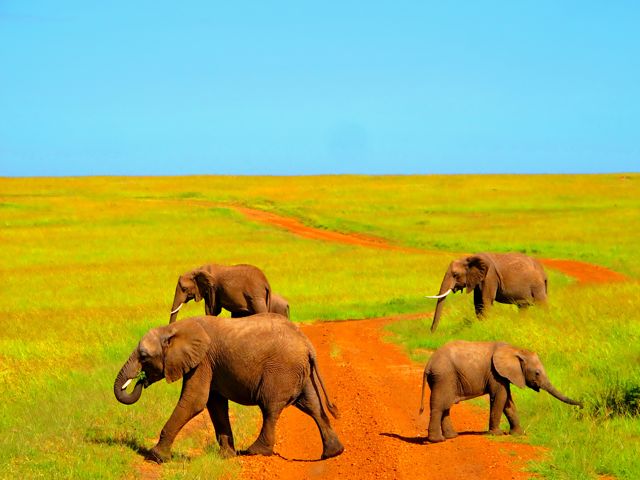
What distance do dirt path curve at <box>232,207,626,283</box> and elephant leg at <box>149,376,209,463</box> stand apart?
24457 mm

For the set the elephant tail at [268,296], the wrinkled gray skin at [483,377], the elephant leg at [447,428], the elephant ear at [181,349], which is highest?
the elephant ear at [181,349]

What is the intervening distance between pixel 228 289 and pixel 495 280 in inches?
239

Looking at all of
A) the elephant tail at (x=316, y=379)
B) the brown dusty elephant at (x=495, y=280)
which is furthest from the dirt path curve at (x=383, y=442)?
the brown dusty elephant at (x=495, y=280)

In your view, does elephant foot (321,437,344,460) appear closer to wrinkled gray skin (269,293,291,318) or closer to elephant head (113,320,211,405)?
elephant head (113,320,211,405)

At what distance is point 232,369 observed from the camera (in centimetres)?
1080

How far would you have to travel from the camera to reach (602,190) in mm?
82438

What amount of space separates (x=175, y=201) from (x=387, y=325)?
52.1 metres

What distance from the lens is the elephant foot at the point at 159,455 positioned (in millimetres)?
10477

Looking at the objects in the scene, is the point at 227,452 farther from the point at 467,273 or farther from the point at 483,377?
the point at 467,273

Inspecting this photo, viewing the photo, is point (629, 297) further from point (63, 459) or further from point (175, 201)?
point (175, 201)

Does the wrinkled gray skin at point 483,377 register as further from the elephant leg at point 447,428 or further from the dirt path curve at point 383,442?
the dirt path curve at point 383,442

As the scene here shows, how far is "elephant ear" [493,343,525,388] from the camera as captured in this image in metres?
11.6

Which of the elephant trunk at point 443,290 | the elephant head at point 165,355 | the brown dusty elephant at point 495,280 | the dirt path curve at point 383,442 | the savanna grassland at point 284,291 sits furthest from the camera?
the brown dusty elephant at point 495,280

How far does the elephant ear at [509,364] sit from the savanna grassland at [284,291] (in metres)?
0.71
